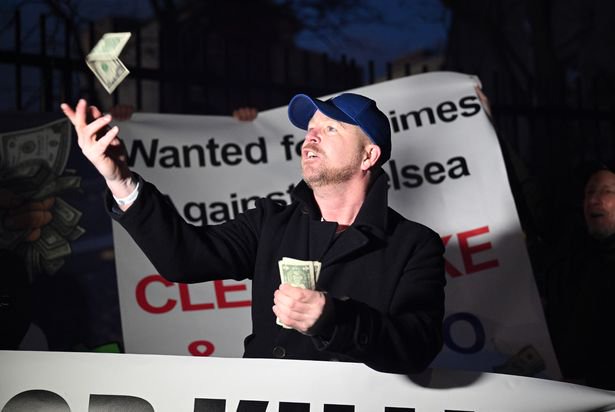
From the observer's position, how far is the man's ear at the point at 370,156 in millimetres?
2742

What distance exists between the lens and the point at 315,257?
2.60 m

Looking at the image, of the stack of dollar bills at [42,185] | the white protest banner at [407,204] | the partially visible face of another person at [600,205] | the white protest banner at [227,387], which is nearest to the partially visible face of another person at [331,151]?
the white protest banner at [227,387]

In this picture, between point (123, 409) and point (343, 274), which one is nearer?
point (123, 409)

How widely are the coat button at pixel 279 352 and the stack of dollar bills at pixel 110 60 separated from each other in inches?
37.5

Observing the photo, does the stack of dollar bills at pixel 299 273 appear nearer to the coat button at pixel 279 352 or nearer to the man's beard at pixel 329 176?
the coat button at pixel 279 352

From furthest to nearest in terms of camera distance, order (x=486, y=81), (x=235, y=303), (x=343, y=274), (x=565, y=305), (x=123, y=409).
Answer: (x=486, y=81)
(x=235, y=303)
(x=565, y=305)
(x=343, y=274)
(x=123, y=409)

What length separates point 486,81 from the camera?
13406mm

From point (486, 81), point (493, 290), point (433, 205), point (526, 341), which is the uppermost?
point (486, 81)

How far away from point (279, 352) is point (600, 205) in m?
2.10

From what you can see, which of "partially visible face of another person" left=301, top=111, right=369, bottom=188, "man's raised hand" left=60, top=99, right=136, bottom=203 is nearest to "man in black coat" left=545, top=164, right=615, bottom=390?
"partially visible face of another person" left=301, top=111, right=369, bottom=188

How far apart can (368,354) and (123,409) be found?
754mm

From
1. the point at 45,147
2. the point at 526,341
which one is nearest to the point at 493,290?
the point at 526,341

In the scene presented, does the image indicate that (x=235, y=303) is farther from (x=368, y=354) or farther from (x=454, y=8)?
(x=454, y=8)

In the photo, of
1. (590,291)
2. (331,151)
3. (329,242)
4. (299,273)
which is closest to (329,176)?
(331,151)
